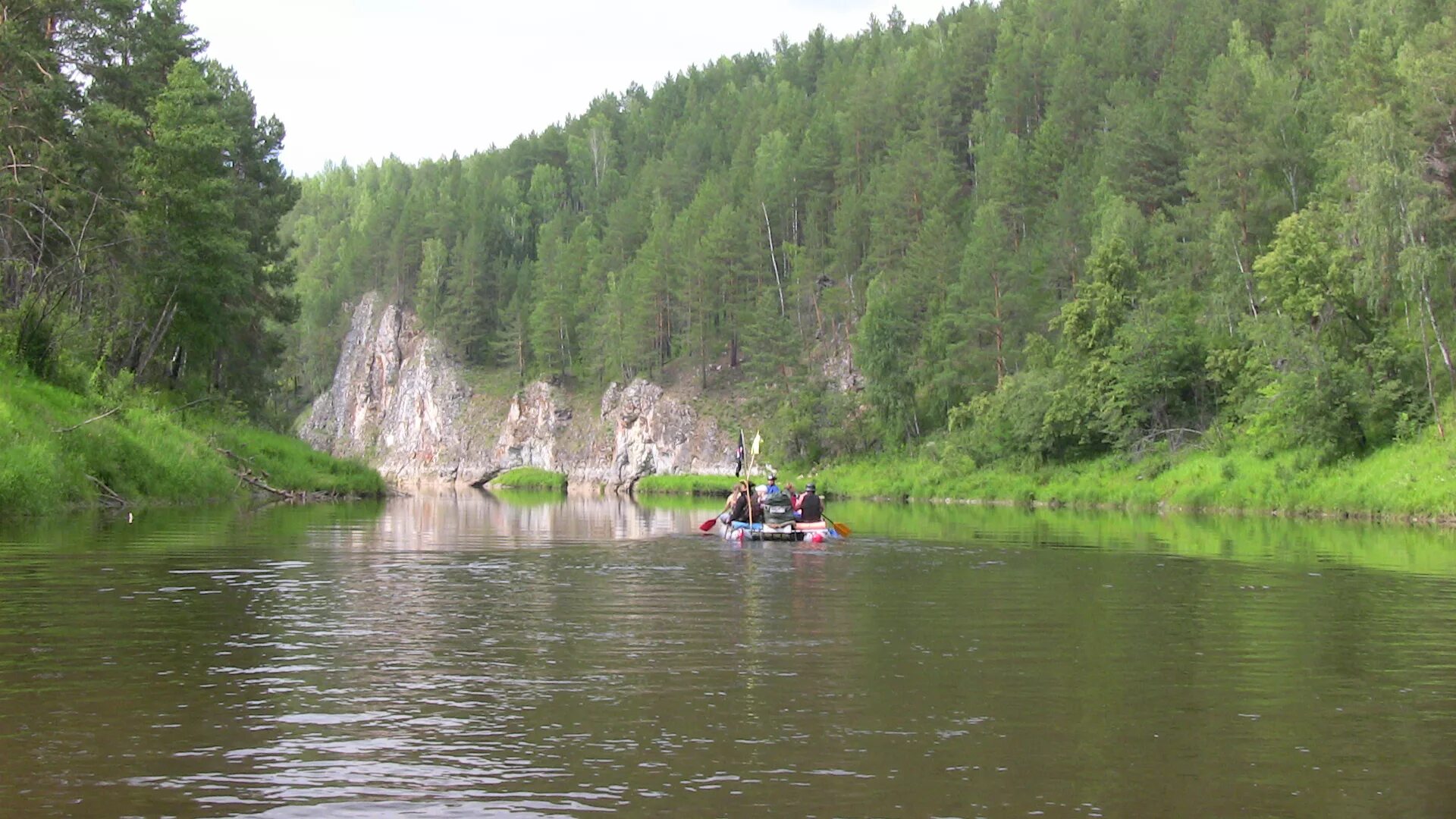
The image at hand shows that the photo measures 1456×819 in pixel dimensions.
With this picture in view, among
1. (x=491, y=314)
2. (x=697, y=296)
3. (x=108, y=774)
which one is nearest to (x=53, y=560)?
(x=108, y=774)

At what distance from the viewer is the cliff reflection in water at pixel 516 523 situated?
3344 centimetres

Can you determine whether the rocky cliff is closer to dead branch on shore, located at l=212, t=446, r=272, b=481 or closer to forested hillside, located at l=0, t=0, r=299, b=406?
forested hillside, located at l=0, t=0, r=299, b=406

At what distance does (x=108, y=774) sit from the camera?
8508mm

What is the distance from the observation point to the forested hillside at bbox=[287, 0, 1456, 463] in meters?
49.3

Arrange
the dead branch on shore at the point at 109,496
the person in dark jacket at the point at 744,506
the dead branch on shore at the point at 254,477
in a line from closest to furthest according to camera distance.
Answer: the person in dark jacket at the point at 744,506
the dead branch on shore at the point at 109,496
the dead branch on shore at the point at 254,477

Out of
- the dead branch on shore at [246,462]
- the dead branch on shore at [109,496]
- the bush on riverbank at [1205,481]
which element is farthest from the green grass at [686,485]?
the dead branch on shore at [109,496]

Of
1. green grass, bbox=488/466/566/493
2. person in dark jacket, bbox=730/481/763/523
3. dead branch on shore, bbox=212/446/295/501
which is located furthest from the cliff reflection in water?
green grass, bbox=488/466/566/493

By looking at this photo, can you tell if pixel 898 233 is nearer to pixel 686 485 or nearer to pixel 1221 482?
pixel 686 485

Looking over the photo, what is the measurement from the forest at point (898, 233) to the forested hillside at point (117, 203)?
166 mm

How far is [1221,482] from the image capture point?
53938mm

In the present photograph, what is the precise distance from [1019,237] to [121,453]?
65764mm

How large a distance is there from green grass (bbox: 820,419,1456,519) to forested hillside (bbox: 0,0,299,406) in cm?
3795

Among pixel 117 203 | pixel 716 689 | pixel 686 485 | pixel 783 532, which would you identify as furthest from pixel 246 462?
pixel 686 485

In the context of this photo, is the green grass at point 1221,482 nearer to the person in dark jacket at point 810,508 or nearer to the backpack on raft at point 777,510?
the person in dark jacket at point 810,508
